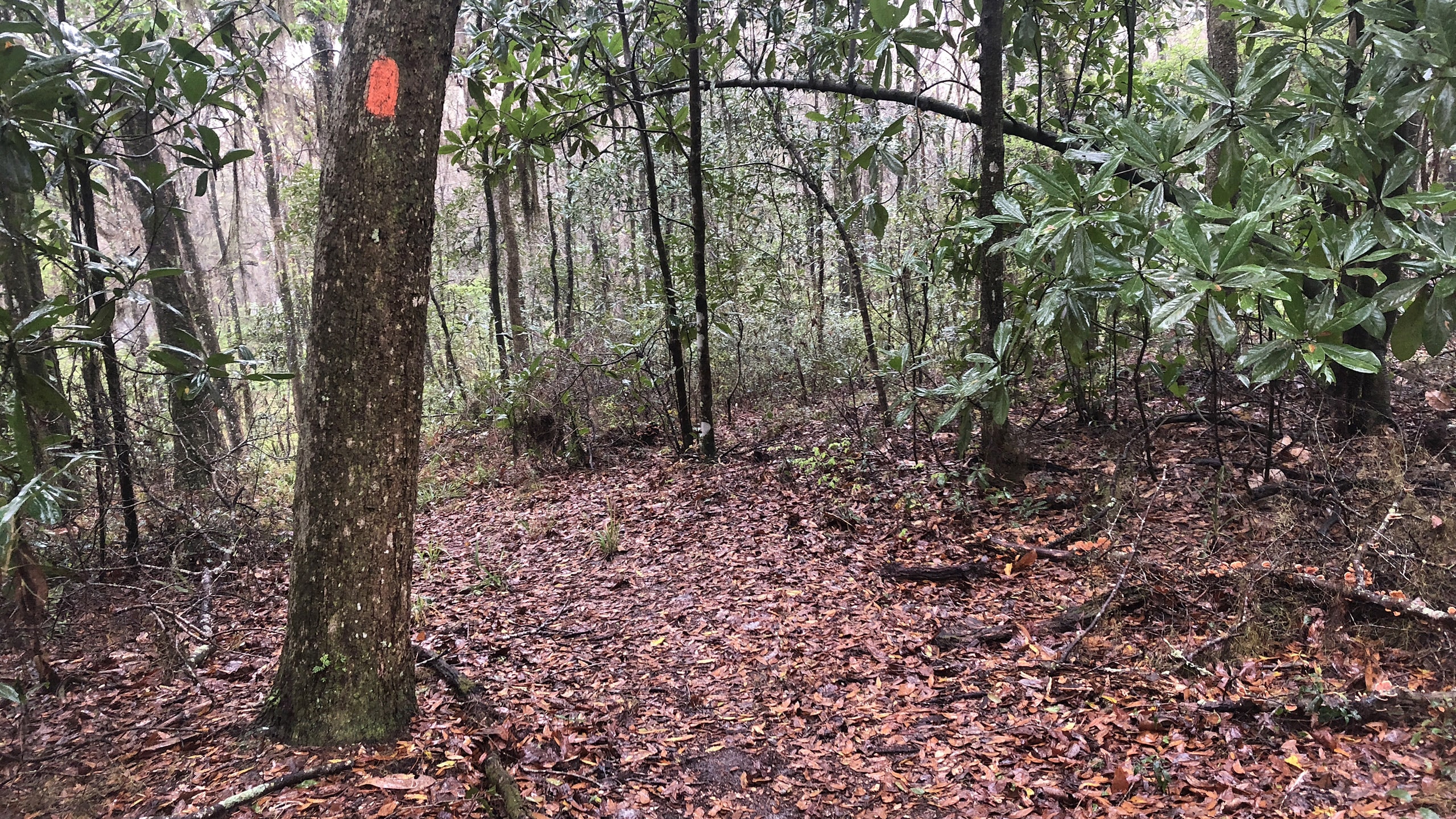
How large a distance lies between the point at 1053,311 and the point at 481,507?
607 centimetres

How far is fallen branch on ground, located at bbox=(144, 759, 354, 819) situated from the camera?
2111 mm

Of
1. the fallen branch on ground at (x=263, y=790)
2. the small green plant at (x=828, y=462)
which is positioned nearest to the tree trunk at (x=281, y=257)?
the small green plant at (x=828, y=462)

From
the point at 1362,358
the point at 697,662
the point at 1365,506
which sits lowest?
the point at 697,662

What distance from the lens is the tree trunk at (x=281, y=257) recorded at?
44.9 ft

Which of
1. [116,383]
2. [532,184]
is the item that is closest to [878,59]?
[116,383]

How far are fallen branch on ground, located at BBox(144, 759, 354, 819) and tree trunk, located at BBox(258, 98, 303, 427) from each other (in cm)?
1206

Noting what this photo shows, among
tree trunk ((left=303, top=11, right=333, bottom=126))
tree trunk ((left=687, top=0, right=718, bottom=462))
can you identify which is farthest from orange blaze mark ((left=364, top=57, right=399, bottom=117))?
tree trunk ((left=303, top=11, right=333, bottom=126))

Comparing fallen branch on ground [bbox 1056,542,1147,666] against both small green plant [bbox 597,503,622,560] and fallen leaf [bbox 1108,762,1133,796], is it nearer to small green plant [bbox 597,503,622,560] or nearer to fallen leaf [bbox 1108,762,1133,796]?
fallen leaf [bbox 1108,762,1133,796]

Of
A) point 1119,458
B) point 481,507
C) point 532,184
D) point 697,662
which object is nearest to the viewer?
point 697,662

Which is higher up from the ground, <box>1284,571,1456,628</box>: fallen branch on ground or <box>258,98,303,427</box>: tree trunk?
<box>258,98,303,427</box>: tree trunk

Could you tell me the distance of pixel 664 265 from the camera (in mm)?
7219

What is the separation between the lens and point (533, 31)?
661 cm

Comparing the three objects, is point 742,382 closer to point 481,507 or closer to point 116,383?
point 481,507

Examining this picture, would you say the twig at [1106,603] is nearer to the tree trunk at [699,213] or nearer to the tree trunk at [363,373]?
the tree trunk at [363,373]
